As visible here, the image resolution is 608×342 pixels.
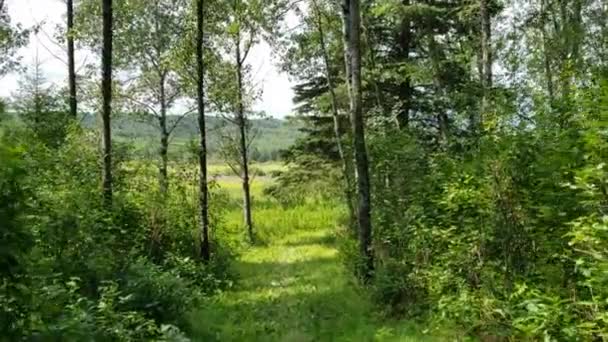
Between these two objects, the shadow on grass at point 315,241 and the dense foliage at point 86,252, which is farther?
the shadow on grass at point 315,241

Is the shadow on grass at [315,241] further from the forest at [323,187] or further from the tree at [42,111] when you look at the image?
the tree at [42,111]

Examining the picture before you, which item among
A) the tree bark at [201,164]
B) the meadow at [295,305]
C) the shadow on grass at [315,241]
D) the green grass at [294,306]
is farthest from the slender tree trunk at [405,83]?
the tree bark at [201,164]

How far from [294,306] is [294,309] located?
234mm

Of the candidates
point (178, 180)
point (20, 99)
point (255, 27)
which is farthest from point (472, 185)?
point (255, 27)

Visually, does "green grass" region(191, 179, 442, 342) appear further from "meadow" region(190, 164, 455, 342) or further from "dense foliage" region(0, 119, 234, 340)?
"dense foliage" region(0, 119, 234, 340)

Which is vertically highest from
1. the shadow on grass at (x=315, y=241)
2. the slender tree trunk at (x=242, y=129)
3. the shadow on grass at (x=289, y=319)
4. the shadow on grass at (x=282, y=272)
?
the slender tree trunk at (x=242, y=129)

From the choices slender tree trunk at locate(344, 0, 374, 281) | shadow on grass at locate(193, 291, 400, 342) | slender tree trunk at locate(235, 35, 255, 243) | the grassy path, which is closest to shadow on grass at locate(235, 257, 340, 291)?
the grassy path

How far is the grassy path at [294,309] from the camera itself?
8539mm

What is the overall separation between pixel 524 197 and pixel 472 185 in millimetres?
819

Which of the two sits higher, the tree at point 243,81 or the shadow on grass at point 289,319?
the tree at point 243,81

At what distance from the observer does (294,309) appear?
10172 millimetres

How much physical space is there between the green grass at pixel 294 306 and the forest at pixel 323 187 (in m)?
0.06

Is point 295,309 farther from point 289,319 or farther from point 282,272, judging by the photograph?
point 282,272

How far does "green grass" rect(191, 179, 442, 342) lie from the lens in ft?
28.0
